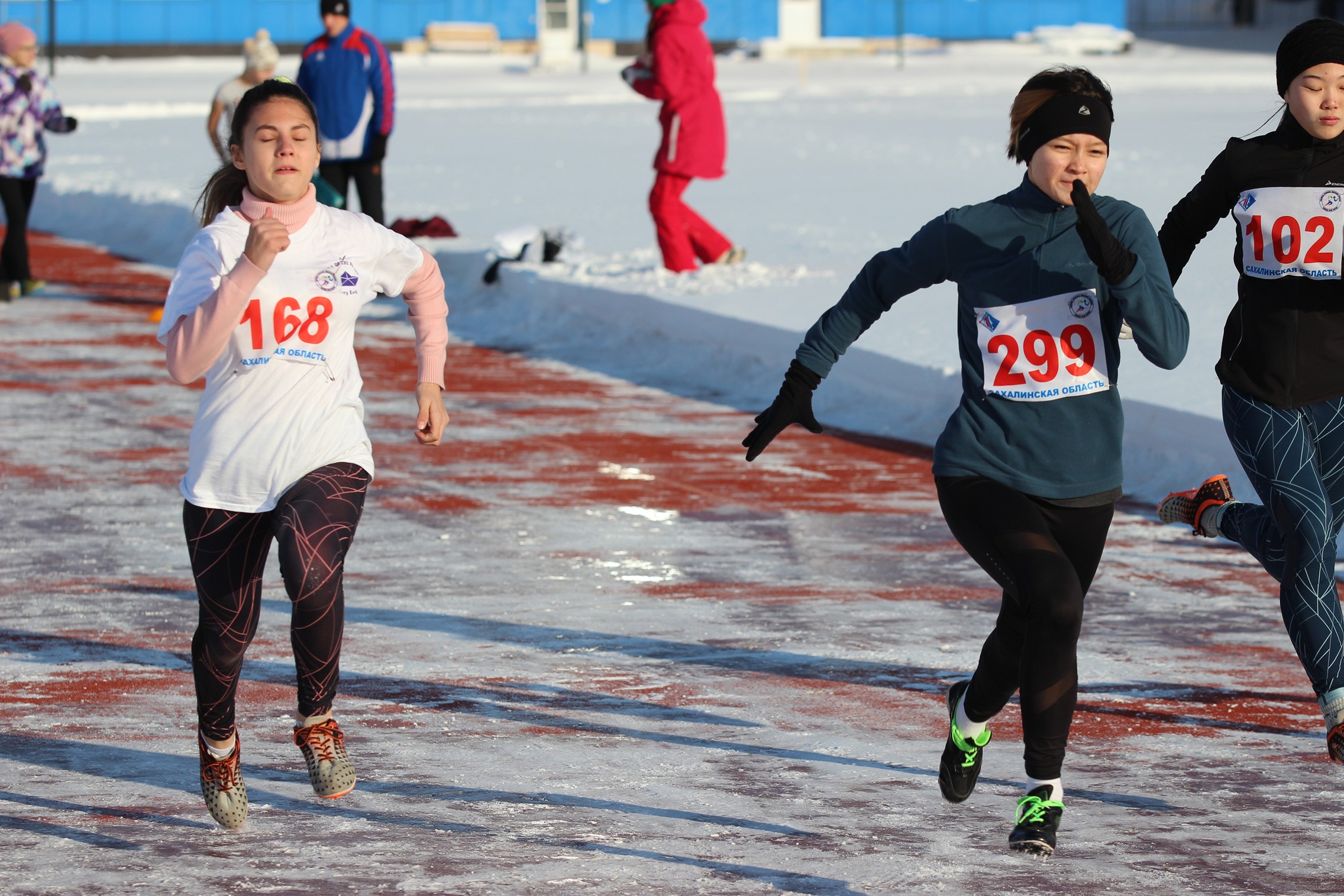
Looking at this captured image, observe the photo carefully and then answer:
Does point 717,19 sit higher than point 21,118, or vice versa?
point 717,19

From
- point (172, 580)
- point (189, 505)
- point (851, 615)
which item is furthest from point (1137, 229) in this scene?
point (172, 580)

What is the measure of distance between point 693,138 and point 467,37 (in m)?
43.3

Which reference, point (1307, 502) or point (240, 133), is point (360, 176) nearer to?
point (240, 133)

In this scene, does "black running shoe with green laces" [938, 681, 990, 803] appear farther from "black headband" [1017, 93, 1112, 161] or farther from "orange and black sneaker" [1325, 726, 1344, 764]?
"black headband" [1017, 93, 1112, 161]

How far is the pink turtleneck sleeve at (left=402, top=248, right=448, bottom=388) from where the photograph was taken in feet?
15.9

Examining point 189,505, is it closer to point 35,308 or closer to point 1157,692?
point 1157,692

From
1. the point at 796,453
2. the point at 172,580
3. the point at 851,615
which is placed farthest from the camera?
the point at 796,453

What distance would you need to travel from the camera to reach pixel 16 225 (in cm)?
1532

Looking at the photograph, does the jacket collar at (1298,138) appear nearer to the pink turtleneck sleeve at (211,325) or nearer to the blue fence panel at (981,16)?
the pink turtleneck sleeve at (211,325)

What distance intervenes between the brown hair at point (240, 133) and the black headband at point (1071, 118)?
159cm

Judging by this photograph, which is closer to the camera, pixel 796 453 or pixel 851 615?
pixel 851 615

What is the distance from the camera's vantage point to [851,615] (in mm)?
6867

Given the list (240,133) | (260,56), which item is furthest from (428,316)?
(260,56)

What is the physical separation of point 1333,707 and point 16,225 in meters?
12.4
